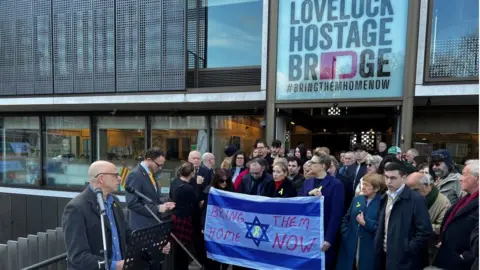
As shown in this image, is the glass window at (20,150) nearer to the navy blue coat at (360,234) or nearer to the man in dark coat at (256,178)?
the man in dark coat at (256,178)

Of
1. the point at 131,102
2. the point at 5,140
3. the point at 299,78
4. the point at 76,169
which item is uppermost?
the point at 299,78

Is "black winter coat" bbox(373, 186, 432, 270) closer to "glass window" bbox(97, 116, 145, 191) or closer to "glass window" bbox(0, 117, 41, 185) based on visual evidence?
"glass window" bbox(97, 116, 145, 191)

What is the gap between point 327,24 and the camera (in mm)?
8359

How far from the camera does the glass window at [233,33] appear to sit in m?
9.65

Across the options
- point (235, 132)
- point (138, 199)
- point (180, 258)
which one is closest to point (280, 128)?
point (235, 132)

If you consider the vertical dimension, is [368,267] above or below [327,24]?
below

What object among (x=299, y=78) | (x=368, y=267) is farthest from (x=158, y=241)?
(x=299, y=78)

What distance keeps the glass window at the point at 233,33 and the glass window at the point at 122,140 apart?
437cm

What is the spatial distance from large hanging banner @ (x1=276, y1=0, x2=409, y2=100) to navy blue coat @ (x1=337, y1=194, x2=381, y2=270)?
5.06m

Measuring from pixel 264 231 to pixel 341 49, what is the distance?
5836 mm

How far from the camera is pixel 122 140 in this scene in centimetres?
1283

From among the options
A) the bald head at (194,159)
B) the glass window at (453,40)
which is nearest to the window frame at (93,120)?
the glass window at (453,40)

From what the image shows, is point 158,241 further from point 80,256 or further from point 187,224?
point 187,224

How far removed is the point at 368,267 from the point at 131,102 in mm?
8785
